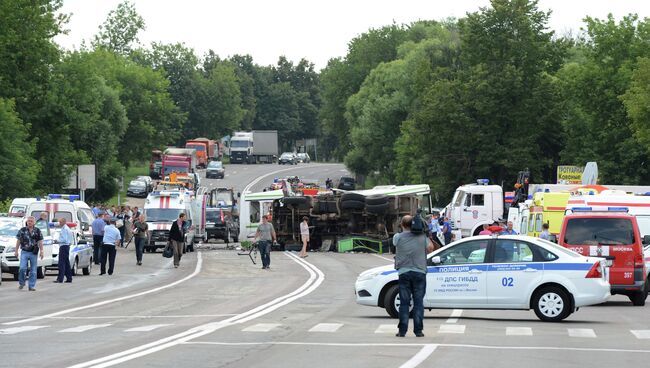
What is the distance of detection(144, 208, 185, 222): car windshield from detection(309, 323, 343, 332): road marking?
35.7 m

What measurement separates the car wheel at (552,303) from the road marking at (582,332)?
4.23 feet

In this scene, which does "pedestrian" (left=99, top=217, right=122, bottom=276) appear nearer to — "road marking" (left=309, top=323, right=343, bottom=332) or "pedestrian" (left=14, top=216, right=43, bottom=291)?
"pedestrian" (left=14, top=216, right=43, bottom=291)

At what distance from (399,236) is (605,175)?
58683 mm

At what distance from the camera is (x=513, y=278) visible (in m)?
21.1

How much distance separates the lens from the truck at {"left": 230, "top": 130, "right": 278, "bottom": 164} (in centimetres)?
15338

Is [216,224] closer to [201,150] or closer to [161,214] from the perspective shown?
[161,214]

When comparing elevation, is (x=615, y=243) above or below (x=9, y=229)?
below

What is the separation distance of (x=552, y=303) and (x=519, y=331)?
2307 millimetres

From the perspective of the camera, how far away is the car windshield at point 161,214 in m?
55.1

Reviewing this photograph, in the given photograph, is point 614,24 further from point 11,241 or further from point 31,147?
point 11,241

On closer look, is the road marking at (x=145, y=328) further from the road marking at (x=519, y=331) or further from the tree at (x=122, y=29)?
the tree at (x=122, y=29)

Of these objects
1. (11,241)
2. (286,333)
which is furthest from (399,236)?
(11,241)

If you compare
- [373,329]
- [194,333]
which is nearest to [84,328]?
[194,333]

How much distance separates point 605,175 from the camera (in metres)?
74.6
